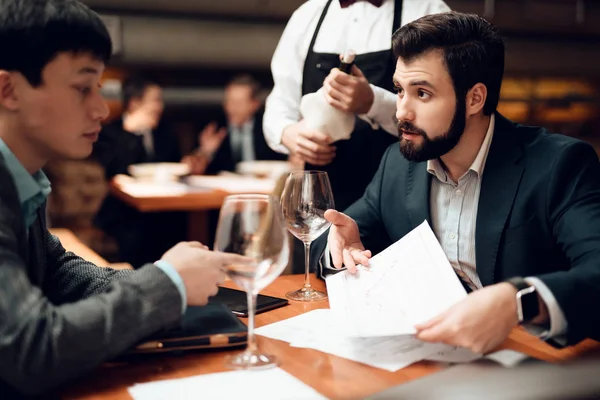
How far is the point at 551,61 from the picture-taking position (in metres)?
7.61

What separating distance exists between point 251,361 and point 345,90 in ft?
3.28

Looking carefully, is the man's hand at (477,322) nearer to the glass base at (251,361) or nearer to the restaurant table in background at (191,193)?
the glass base at (251,361)

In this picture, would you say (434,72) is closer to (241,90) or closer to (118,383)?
(118,383)

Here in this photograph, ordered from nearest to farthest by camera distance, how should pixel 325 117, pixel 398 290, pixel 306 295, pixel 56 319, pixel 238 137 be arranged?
pixel 56 319 → pixel 398 290 → pixel 306 295 → pixel 325 117 → pixel 238 137

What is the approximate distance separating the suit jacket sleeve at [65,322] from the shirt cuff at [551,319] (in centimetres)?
56

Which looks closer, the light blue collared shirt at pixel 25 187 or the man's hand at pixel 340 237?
the light blue collared shirt at pixel 25 187

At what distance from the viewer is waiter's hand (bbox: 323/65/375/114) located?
1.72 metres

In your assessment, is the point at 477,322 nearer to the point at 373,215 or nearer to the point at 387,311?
the point at 387,311

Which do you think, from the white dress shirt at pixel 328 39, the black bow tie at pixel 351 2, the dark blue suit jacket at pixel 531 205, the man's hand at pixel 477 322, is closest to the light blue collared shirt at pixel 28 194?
the man's hand at pixel 477 322

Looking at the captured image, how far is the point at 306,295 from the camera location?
4.24ft

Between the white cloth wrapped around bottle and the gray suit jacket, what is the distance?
99 cm

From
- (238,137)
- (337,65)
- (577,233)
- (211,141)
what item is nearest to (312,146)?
(337,65)

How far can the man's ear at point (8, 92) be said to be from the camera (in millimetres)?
958

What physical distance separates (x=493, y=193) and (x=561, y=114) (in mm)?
8157
